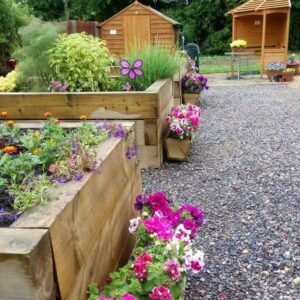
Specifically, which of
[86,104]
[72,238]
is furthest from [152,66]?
[72,238]

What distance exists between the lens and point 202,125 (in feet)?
19.4

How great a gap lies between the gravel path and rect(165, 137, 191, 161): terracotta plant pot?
0.26 feet

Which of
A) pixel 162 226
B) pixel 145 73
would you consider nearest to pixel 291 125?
pixel 145 73

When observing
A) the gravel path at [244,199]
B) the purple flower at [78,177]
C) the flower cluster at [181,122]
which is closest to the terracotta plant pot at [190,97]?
the gravel path at [244,199]

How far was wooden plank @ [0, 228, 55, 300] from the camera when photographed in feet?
3.60

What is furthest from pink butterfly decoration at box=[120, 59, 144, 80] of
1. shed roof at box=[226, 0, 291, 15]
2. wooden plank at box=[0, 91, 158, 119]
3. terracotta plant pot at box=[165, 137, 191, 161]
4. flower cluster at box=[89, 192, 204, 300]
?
shed roof at box=[226, 0, 291, 15]

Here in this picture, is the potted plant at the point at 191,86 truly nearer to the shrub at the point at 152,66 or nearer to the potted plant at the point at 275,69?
the shrub at the point at 152,66

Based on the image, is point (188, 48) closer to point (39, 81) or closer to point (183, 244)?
point (39, 81)

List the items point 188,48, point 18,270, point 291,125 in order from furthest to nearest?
point 188,48
point 291,125
point 18,270

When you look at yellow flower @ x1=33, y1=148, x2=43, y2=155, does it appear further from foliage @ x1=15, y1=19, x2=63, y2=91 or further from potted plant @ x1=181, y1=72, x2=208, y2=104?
potted plant @ x1=181, y1=72, x2=208, y2=104

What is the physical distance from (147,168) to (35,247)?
2875 mm

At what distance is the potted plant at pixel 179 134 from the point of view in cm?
402

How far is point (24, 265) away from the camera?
109 cm

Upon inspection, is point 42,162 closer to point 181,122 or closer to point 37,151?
point 37,151
